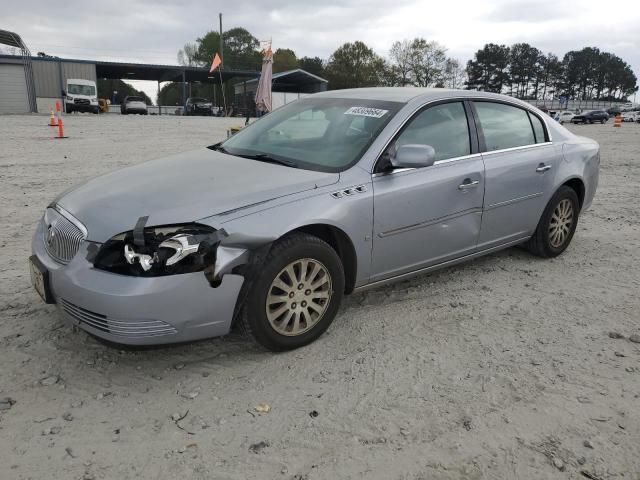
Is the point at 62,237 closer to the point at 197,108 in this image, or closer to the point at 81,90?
the point at 81,90

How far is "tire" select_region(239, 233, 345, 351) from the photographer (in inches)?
114

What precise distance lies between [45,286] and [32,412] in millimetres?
673

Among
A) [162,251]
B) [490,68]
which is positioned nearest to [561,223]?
[162,251]

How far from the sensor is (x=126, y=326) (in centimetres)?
262

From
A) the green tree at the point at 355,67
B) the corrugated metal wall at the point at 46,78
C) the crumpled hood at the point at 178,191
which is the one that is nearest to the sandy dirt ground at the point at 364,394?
the crumpled hood at the point at 178,191

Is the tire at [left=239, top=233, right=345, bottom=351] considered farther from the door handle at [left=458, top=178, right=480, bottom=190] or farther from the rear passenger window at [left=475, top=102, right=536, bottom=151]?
the rear passenger window at [left=475, top=102, right=536, bottom=151]

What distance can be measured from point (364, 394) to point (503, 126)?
2732mm

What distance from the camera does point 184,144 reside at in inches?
600

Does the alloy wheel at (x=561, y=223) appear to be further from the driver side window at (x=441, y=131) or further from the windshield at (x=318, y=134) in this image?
the windshield at (x=318, y=134)

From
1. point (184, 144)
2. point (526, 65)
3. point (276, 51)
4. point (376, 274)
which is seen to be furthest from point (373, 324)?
point (526, 65)

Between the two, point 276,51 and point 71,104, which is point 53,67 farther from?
point 276,51

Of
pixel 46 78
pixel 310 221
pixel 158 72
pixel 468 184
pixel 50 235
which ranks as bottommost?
pixel 50 235

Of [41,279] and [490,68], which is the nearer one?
[41,279]

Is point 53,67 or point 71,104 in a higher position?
point 53,67
